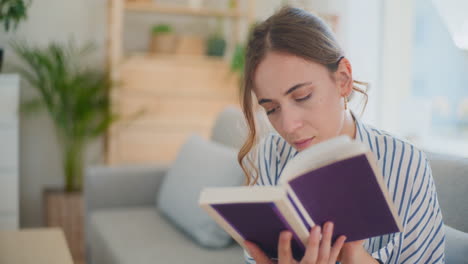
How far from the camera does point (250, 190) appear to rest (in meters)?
0.80

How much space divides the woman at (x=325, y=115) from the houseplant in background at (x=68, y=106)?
2.48 metres

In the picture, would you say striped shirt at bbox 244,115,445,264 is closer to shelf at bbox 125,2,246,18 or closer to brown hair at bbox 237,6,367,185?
brown hair at bbox 237,6,367,185

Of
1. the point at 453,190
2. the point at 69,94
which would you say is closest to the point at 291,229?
the point at 453,190

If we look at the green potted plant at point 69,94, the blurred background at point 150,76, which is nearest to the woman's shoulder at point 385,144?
the blurred background at point 150,76

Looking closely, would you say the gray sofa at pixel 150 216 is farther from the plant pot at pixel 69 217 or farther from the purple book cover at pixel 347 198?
the plant pot at pixel 69 217

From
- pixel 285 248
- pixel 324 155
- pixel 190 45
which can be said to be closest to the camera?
pixel 324 155

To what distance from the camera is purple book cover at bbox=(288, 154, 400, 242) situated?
0.79 meters

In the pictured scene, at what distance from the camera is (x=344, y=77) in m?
1.10

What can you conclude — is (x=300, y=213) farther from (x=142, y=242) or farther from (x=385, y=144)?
(x=142, y=242)

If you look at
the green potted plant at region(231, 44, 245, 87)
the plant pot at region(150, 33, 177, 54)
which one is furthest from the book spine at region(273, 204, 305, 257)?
the plant pot at region(150, 33, 177, 54)

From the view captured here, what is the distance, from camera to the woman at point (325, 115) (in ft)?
3.37

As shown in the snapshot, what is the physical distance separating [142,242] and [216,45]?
1921 millimetres

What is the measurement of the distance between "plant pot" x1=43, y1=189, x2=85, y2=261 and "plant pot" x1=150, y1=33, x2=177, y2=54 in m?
1.07

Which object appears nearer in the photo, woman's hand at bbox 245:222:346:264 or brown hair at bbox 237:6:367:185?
woman's hand at bbox 245:222:346:264
